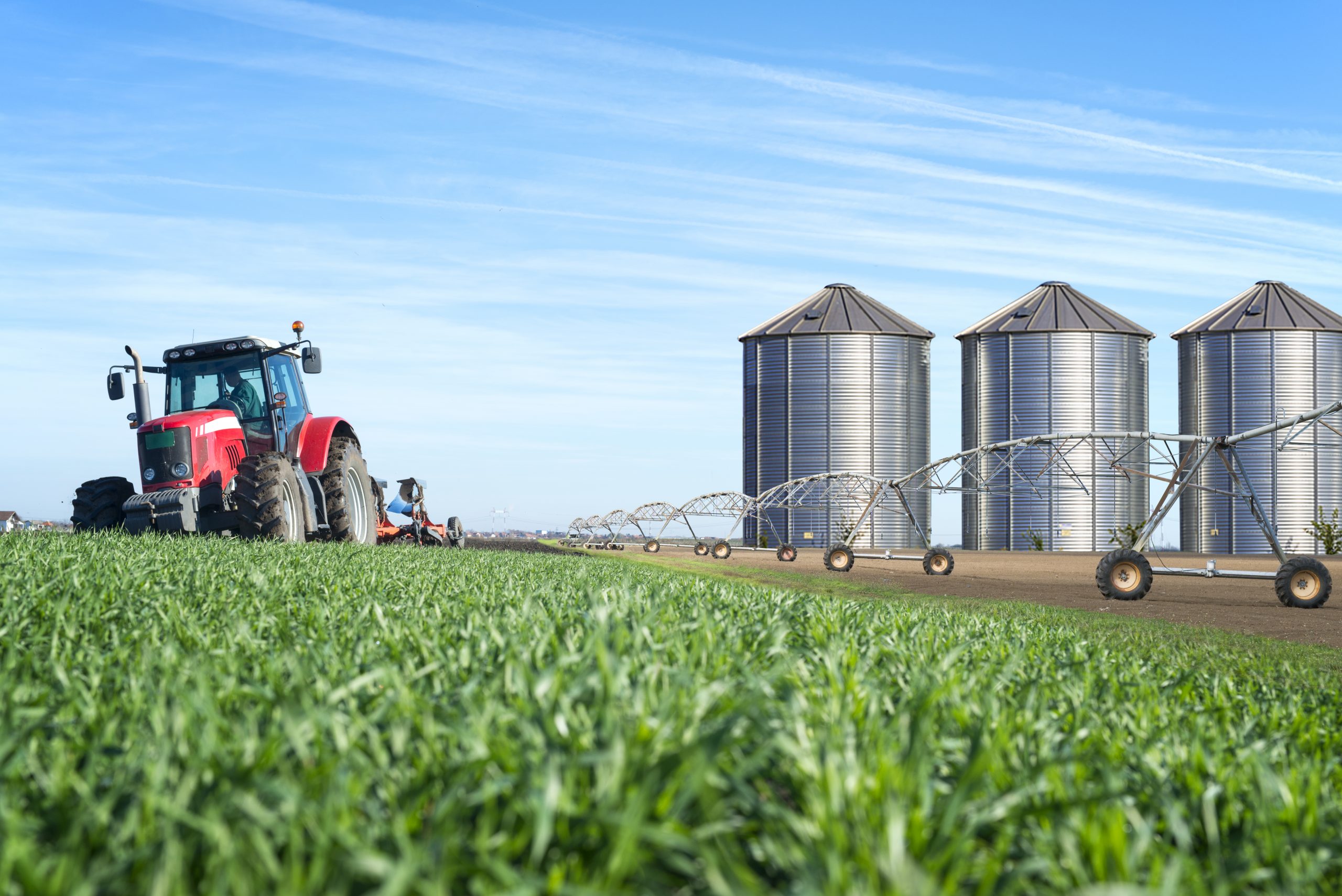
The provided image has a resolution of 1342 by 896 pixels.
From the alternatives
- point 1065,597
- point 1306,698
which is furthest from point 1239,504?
point 1306,698

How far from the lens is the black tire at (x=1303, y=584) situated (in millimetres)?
18453

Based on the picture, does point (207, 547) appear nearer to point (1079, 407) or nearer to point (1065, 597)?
point (1065, 597)

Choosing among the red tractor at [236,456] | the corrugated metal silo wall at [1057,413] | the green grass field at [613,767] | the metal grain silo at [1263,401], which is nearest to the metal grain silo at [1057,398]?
the corrugated metal silo wall at [1057,413]

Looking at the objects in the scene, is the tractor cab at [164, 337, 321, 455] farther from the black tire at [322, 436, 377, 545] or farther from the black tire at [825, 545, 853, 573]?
the black tire at [825, 545, 853, 573]

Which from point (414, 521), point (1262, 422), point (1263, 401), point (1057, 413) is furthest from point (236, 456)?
point (1262, 422)

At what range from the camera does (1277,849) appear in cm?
246

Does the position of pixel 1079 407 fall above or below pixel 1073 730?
above

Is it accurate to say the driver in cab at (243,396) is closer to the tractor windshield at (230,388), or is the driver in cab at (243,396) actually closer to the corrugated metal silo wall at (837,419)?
the tractor windshield at (230,388)

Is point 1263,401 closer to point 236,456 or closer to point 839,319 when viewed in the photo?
point 839,319

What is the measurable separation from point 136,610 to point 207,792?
388 centimetres

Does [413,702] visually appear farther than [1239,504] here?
No

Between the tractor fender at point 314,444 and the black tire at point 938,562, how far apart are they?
55.3ft

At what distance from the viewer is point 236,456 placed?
16.7 metres

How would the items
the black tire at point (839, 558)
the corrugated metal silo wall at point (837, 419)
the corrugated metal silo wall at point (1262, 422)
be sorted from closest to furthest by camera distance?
the black tire at point (839, 558), the corrugated metal silo wall at point (1262, 422), the corrugated metal silo wall at point (837, 419)
